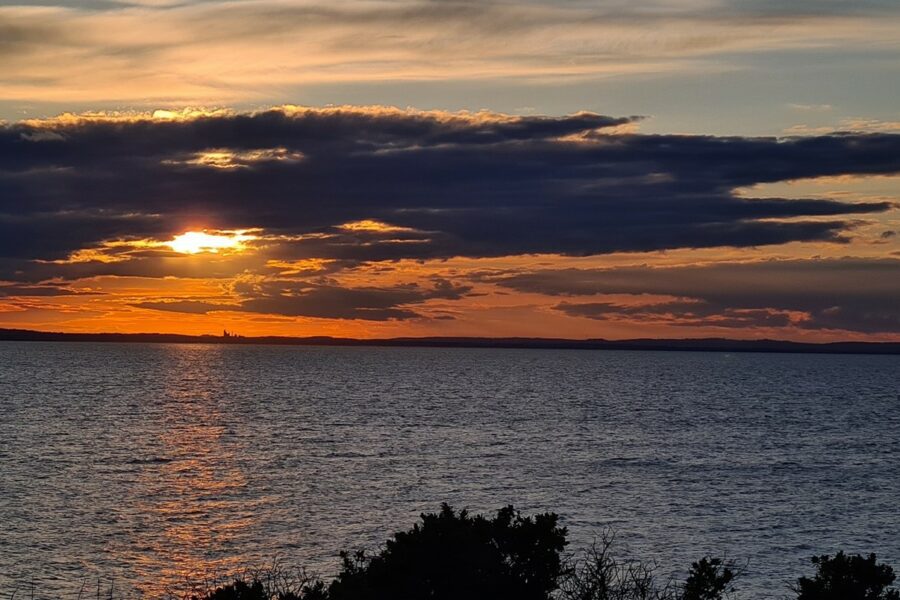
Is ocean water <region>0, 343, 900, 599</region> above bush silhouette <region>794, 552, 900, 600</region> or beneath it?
beneath

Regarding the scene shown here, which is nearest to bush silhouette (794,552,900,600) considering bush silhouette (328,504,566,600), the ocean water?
bush silhouette (328,504,566,600)

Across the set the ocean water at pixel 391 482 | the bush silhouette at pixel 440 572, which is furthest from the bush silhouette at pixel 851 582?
the ocean water at pixel 391 482

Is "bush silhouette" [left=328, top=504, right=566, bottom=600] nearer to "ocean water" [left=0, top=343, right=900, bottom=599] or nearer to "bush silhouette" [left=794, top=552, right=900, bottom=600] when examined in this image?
"bush silhouette" [left=794, top=552, right=900, bottom=600]

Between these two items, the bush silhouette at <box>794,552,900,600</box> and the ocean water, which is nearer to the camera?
the bush silhouette at <box>794,552,900,600</box>

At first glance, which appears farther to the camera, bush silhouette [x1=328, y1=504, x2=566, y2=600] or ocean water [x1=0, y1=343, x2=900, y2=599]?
ocean water [x1=0, y1=343, x2=900, y2=599]

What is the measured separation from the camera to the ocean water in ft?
168

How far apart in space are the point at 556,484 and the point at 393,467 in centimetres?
1382

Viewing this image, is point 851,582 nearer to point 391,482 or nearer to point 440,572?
point 440,572

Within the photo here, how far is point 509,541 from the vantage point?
74.8 feet

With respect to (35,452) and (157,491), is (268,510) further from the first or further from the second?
(35,452)

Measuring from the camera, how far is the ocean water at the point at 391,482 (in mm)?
51312

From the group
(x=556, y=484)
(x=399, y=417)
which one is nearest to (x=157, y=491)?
(x=556, y=484)

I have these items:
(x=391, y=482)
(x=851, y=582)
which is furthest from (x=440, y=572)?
(x=391, y=482)

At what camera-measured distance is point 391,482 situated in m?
72.9
